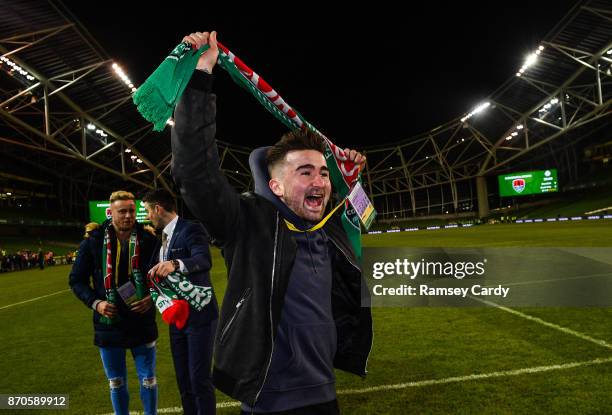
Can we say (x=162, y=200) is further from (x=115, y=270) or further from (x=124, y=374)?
(x=124, y=374)

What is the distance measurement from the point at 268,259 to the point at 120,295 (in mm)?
2314

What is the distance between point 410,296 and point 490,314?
2160 mm

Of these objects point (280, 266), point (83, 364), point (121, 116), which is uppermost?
point (121, 116)

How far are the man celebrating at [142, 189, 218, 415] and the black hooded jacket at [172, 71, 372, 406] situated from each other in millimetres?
1544

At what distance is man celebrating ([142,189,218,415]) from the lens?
130 inches

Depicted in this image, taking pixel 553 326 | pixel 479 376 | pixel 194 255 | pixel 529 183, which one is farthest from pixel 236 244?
pixel 529 183

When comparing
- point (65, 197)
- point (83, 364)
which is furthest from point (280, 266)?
point (65, 197)

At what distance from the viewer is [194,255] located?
3.43 meters

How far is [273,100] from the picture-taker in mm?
3121

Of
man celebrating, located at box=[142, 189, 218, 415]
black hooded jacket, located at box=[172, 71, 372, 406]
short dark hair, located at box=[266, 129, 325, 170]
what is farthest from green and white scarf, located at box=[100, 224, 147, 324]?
short dark hair, located at box=[266, 129, 325, 170]

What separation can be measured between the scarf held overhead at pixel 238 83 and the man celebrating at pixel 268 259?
8 cm

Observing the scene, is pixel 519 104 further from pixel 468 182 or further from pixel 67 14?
pixel 67 14

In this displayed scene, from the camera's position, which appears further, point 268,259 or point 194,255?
point 194,255

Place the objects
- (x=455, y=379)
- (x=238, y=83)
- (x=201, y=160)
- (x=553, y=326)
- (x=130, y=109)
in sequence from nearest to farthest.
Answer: (x=201, y=160) → (x=238, y=83) → (x=455, y=379) → (x=553, y=326) → (x=130, y=109)
